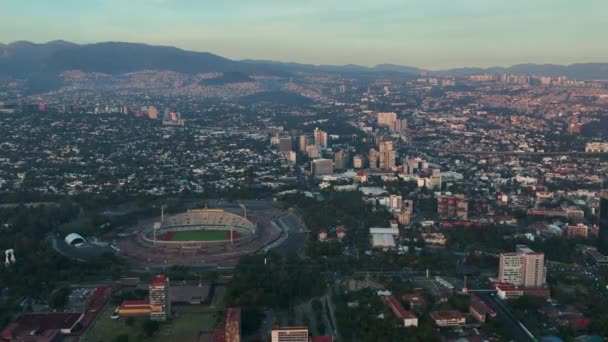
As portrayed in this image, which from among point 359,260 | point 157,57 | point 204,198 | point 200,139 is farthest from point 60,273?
point 157,57

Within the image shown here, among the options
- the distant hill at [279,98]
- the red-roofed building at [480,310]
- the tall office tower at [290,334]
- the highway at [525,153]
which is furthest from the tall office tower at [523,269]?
the distant hill at [279,98]

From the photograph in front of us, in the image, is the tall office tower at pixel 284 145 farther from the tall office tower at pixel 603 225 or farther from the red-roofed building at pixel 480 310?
the red-roofed building at pixel 480 310

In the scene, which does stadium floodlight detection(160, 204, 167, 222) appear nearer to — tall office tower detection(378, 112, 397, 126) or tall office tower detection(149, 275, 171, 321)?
tall office tower detection(149, 275, 171, 321)

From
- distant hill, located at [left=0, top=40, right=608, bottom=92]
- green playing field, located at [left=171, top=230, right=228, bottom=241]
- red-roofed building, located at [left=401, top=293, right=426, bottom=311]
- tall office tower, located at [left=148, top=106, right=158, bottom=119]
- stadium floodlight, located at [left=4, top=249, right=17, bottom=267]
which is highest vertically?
distant hill, located at [left=0, top=40, right=608, bottom=92]

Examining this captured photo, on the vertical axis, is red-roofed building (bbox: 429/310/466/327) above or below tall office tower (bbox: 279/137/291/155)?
below

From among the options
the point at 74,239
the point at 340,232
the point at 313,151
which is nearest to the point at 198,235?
the point at 74,239

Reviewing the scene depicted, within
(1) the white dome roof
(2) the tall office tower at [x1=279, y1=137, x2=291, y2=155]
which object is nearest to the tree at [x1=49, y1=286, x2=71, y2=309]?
(1) the white dome roof
